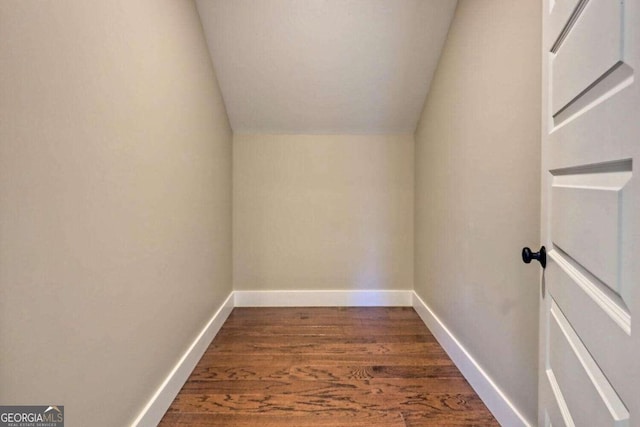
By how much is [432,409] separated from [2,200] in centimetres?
178

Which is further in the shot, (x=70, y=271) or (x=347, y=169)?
(x=347, y=169)

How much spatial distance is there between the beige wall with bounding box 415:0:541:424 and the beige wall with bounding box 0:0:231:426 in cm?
157

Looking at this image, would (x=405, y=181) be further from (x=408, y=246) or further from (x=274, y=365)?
(x=274, y=365)

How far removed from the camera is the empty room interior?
31.8 inches

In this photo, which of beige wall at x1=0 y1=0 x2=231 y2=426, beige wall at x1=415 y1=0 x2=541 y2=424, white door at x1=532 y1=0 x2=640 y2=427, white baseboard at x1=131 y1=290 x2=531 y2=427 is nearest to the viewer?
white door at x1=532 y1=0 x2=640 y2=427

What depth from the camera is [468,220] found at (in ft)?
5.52

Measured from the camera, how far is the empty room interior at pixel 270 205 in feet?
2.65

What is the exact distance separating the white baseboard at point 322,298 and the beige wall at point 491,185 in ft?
2.17

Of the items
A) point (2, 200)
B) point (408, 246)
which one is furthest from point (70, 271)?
point (408, 246)

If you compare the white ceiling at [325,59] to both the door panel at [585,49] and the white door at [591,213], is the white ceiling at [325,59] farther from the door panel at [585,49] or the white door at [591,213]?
the door panel at [585,49]

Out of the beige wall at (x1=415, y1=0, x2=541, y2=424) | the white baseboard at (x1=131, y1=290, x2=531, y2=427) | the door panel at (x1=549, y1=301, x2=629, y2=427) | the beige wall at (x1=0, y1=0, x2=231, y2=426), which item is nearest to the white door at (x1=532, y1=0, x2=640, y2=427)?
the door panel at (x1=549, y1=301, x2=629, y2=427)

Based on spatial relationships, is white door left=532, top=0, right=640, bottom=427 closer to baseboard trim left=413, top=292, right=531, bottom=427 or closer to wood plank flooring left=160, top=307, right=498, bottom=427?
baseboard trim left=413, top=292, right=531, bottom=427

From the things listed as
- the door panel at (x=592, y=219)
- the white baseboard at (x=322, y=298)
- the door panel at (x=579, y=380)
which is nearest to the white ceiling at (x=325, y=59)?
the white baseboard at (x=322, y=298)

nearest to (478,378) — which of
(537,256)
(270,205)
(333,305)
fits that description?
(537,256)
